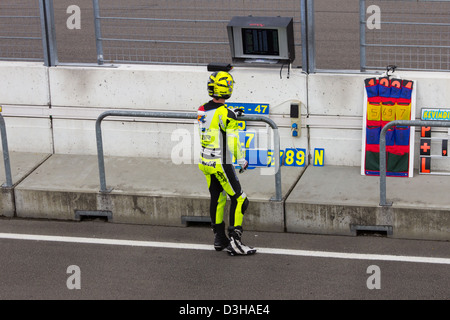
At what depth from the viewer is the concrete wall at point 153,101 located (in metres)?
10.0

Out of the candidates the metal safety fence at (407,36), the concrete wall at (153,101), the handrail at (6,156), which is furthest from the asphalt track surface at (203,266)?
the metal safety fence at (407,36)

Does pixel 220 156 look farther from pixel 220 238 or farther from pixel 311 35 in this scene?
pixel 311 35

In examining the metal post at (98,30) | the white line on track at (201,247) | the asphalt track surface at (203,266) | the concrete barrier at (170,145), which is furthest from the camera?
the metal post at (98,30)

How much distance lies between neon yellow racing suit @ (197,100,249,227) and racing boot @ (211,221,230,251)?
0.17 ft

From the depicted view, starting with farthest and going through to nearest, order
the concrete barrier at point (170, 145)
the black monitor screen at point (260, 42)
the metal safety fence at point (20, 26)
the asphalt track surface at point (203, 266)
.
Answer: the metal safety fence at point (20, 26)
the black monitor screen at point (260, 42)
the concrete barrier at point (170, 145)
the asphalt track surface at point (203, 266)

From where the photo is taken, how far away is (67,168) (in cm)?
1045

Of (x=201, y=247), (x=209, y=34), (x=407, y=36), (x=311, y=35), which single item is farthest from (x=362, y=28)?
(x=201, y=247)

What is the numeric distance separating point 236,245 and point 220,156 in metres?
0.92

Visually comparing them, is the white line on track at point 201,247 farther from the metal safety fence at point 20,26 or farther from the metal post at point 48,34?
the metal safety fence at point 20,26

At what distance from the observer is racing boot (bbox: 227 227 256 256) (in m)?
8.48

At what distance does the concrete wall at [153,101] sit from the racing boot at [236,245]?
2.11 m

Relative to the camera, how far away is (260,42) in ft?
33.6

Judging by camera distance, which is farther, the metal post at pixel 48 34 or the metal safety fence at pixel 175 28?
the metal safety fence at pixel 175 28
